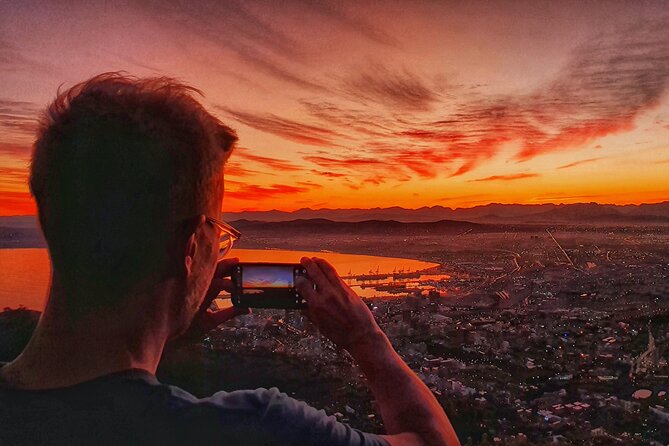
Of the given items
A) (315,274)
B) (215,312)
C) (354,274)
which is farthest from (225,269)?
(354,274)

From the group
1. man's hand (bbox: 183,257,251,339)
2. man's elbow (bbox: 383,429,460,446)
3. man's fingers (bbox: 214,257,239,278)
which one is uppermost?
man's fingers (bbox: 214,257,239,278)

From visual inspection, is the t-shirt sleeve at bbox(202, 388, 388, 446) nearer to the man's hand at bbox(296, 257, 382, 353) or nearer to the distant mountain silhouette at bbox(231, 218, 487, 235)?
the man's hand at bbox(296, 257, 382, 353)

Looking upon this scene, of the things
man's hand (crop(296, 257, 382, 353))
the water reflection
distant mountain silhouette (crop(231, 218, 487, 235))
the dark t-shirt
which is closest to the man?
the dark t-shirt

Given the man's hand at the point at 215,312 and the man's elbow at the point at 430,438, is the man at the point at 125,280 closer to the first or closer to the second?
the man's elbow at the point at 430,438

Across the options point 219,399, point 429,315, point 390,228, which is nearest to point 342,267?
point 429,315

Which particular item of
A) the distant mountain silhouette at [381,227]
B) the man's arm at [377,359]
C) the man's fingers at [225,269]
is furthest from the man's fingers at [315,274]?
the distant mountain silhouette at [381,227]

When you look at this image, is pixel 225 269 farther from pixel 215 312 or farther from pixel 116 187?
pixel 116 187
